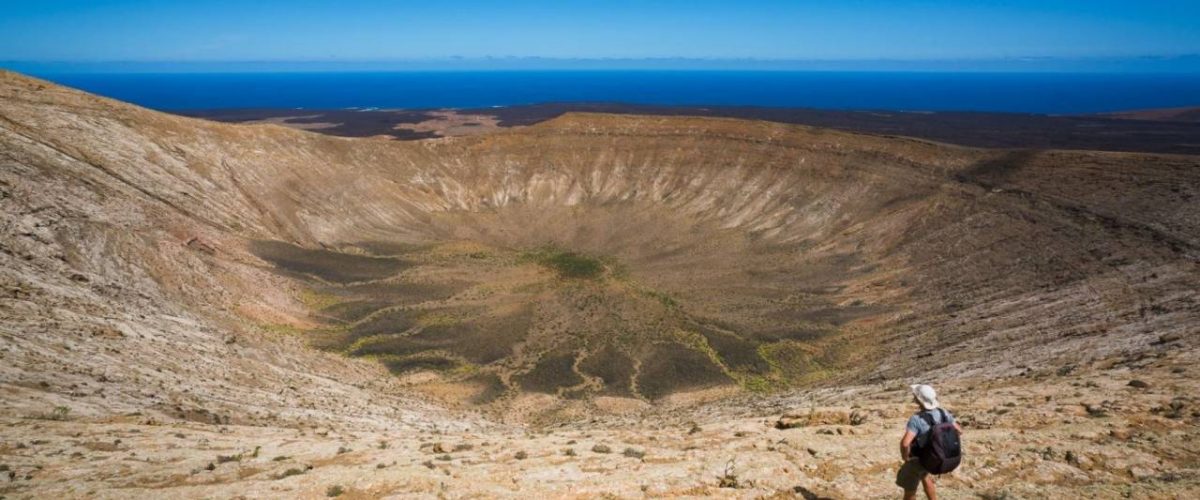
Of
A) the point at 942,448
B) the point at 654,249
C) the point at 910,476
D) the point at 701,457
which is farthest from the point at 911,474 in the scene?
the point at 654,249

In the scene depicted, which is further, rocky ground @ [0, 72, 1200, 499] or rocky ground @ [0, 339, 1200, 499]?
rocky ground @ [0, 72, 1200, 499]

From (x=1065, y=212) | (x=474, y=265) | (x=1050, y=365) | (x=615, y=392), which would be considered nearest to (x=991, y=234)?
(x=1065, y=212)

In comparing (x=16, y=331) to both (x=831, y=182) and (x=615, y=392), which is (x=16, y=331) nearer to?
(x=615, y=392)

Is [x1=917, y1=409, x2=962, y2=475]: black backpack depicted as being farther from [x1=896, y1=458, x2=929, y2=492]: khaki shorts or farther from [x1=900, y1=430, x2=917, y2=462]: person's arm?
[x1=896, y1=458, x2=929, y2=492]: khaki shorts

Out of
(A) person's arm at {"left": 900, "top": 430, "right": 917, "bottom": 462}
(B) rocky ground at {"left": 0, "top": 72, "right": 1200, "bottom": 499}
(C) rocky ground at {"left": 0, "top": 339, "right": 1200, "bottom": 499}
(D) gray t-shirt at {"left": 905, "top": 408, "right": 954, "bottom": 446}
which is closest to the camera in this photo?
(A) person's arm at {"left": 900, "top": 430, "right": 917, "bottom": 462}

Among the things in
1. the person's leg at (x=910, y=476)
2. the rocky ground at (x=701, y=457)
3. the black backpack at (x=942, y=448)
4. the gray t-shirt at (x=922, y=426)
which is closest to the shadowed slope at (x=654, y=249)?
the rocky ground at (x=701, y=457)

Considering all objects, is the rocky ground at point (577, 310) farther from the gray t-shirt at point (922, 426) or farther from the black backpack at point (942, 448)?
the gray t-shirt at point (922, 426)

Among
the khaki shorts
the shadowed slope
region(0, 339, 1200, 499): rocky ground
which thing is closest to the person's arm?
the khaki shorts
